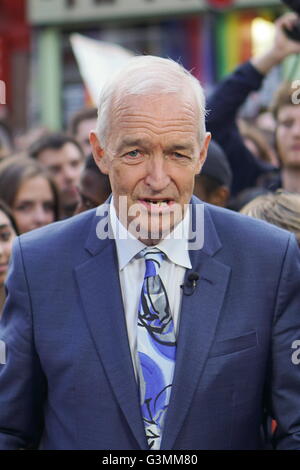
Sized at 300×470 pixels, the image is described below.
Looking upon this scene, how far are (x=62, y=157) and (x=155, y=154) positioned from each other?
3441mm

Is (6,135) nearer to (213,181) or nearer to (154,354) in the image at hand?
(213,181)

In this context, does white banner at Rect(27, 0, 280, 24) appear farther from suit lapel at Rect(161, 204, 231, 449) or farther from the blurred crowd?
suit lapel at Rect(161, 204, 231, 449)

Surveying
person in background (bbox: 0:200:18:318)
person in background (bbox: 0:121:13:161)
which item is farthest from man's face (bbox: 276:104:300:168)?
person in background (bbox: 0:121:13:161)

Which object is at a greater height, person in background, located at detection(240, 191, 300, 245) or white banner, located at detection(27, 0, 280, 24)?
person in background, located at detection(240, 191, 300, 245)

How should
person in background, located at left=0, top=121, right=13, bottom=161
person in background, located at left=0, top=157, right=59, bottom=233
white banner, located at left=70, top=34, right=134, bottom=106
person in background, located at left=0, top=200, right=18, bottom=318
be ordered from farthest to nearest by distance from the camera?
person in background, located at left=0, top=121, right=13, bottom=161, white banner, located at left=70, top=34, right=134, bottom=106, person in background, located at left=0, top=157, right=59, bottom=233, person in background, located at left=0, top=200, right=18, bottom=318

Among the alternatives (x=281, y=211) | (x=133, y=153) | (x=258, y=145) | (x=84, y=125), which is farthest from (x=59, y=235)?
(x=84, y=125)

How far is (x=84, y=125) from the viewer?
6.46 metres

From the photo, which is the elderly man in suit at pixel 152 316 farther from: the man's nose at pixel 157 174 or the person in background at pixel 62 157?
the person in background at pixel 62 157

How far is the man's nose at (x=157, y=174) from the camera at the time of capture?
7.64 ft

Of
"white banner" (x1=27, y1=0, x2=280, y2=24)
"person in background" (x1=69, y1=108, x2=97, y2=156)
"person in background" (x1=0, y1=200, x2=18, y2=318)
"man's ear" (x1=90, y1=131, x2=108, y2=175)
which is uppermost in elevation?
"man's ear" (x1=90, y1=131, x2=108, y2=175)

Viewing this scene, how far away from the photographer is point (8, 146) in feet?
23.3

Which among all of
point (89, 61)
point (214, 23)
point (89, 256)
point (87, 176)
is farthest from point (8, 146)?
point (214, 23)

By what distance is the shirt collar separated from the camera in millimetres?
2471

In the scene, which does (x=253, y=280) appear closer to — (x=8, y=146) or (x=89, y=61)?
(x=89, y=61)
